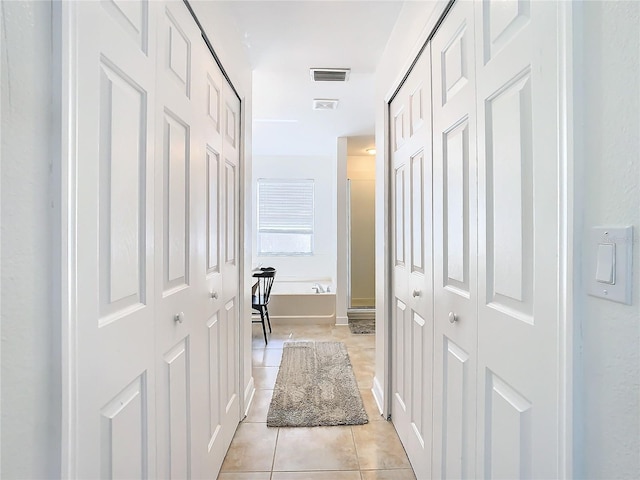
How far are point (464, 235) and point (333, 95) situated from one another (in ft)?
7.56

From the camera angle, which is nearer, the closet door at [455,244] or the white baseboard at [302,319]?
the closet door at [455,244]

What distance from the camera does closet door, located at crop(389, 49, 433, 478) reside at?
1486 millimetres

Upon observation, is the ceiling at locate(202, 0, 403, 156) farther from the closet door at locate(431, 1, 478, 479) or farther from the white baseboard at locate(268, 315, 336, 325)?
the white baseboard at locate(268, 315, 336, 325)

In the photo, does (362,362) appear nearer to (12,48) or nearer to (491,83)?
(491,83)

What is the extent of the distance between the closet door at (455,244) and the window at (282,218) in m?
4.16

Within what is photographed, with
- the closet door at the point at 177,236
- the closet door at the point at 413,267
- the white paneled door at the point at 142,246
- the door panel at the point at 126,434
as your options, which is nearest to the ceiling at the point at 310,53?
the closet door at the point at 413,267

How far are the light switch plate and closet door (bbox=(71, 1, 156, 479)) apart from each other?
951 mm

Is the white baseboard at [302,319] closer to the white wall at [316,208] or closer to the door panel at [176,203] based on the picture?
the white wall at [316,208]

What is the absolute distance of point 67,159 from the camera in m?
0.60

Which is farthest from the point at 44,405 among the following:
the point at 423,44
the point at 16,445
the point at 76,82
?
the point at 423,44

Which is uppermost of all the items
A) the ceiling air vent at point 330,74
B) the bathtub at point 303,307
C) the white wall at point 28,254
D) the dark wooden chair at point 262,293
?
the ceiling air vent at point 330,74

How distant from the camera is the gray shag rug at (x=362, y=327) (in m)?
4.17

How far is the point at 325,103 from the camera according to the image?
3.11m

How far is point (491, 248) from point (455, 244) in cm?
25
